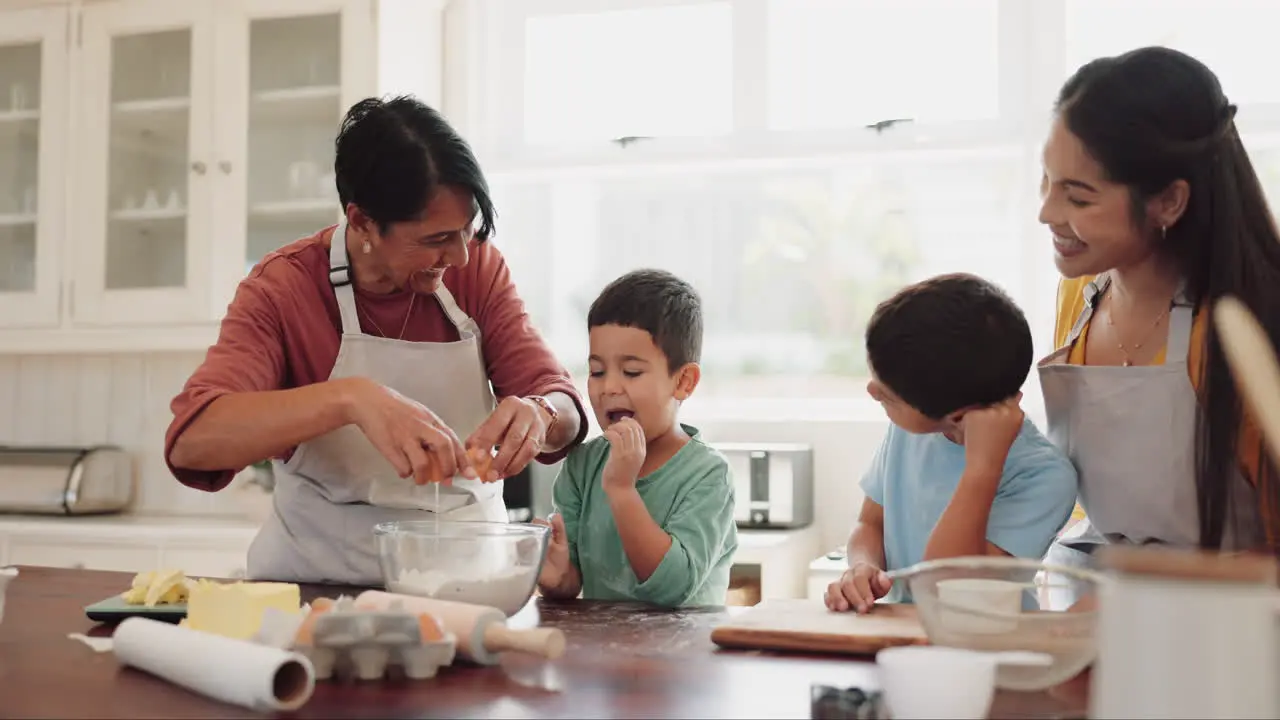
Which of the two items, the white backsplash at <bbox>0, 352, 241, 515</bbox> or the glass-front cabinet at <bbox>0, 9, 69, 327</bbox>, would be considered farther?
the white backsplash at <bbox>0, 352, 241, 515</bbox>

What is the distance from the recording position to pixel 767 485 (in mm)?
3297

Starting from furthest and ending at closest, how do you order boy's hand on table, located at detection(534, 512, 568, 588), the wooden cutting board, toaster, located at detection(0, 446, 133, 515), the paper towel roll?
toaster, located at detection(0, 446, 133, 515) < boy's hand on table, located at detection(534, 512, 568, 588) < the wooden cutting board < the paper towel roll

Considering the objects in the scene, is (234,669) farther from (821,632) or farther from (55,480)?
(55,480)

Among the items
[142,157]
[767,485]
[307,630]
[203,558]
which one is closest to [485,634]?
[307,630]

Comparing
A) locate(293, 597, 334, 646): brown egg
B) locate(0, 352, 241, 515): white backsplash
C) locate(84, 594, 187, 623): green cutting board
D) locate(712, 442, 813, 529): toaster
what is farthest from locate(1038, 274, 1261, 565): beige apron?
locate(0, 352, 241, 515): white backsplash

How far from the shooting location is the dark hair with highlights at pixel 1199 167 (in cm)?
134

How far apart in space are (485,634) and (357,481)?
2.37 feet

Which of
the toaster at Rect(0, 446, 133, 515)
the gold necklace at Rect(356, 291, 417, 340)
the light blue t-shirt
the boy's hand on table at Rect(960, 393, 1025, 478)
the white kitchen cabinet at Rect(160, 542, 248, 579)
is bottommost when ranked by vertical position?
the white kitchen cabinet at Rect(160, 542, 248, 579)

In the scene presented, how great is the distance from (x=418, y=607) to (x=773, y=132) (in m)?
2.85

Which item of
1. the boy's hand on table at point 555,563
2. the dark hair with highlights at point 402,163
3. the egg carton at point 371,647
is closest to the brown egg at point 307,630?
the egg carton at point 371,647

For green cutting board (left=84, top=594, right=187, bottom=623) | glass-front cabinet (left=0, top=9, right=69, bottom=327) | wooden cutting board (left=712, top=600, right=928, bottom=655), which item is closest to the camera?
wooden cutting board (left=712, top=600, right=928, bottom=655)

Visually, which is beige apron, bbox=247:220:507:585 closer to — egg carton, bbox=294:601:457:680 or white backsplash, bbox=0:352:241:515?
egg carton, bbox=294:601:457:680

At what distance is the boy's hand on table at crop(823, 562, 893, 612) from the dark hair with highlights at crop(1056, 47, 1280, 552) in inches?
14.5

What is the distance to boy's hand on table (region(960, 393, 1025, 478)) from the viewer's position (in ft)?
4.51
